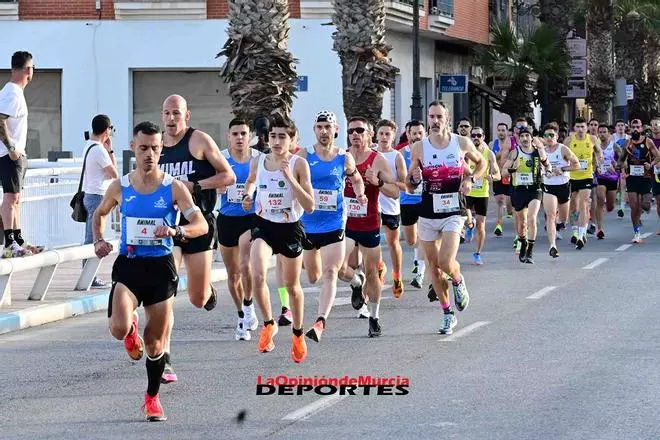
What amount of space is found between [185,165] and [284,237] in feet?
3.14

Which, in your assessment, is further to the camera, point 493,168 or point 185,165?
point 493,168

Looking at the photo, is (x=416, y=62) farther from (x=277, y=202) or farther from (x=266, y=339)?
(x=266, y=339)

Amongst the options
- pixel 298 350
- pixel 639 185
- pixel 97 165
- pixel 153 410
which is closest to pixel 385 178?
pixel 298 350

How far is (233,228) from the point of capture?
13.3 meters

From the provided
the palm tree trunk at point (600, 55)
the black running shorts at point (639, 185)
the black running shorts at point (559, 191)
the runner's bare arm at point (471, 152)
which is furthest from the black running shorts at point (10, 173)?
the palm tree trunk at point (600, 55)

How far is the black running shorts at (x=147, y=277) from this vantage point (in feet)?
30.3

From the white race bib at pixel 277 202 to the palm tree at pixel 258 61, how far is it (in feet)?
38.3

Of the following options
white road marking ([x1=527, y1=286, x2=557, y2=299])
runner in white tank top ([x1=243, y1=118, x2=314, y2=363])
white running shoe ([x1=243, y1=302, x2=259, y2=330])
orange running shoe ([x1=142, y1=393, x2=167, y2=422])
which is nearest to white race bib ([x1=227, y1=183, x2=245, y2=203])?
white running shoe ([x1=243, y1=302, x2=259, y2=330])

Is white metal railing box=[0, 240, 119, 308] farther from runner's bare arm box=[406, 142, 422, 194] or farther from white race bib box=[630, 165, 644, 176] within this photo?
white race bib box=[630, 165, 644, 176]

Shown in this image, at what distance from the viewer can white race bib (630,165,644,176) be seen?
26.2m

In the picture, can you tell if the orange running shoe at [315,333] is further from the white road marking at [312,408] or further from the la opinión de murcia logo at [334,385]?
the white road marking at [312,408]

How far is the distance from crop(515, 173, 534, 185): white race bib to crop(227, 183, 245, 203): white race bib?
29.2ft

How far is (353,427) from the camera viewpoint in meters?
8.69

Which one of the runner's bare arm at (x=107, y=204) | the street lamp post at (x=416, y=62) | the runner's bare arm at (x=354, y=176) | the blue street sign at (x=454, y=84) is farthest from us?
the blue street sign at (x=454, y=84)
